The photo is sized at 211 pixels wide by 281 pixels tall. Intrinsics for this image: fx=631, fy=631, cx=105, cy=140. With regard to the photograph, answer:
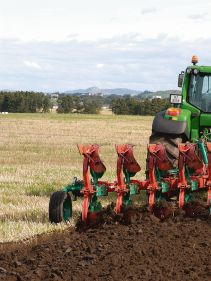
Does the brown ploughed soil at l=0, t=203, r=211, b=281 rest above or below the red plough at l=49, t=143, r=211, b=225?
A: below

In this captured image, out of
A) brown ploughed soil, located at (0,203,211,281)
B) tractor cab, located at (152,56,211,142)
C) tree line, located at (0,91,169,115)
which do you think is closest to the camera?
brown ploughed soil, located at (0,203,211,281)

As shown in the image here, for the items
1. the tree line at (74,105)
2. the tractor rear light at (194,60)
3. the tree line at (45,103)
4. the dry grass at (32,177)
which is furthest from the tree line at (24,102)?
the tractor rear light at (194,60)

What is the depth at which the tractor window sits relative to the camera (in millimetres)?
9188

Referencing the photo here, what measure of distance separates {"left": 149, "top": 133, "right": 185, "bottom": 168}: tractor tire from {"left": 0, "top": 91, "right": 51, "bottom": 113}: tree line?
68.6 m

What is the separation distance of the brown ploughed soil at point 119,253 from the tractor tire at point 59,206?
14.6 inches

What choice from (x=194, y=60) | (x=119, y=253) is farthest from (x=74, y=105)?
(x=119, y=253)

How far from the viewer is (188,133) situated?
8.72 m

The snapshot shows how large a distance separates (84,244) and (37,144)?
16.7 meters

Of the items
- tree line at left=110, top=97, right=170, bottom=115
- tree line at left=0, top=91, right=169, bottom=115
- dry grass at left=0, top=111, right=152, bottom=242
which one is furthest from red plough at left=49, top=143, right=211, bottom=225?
tree line at left=0, top=91, right=169, bottom=115

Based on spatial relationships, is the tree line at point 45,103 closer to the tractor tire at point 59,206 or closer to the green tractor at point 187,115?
the green tractor at point 187,115

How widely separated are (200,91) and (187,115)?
75cm

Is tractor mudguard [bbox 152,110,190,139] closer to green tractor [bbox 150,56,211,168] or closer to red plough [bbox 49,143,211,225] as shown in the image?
green tractor [bbox 150,56,211,168]

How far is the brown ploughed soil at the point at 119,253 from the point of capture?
178 inches

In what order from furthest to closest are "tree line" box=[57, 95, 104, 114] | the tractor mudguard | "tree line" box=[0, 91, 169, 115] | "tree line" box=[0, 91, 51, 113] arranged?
"tree line" box=[0, 91, 51, 113] → "tree line" box=[57, 95, 104, 114] → "tree line" box=[0, 91, 169, 115] → the tractor mudguard
